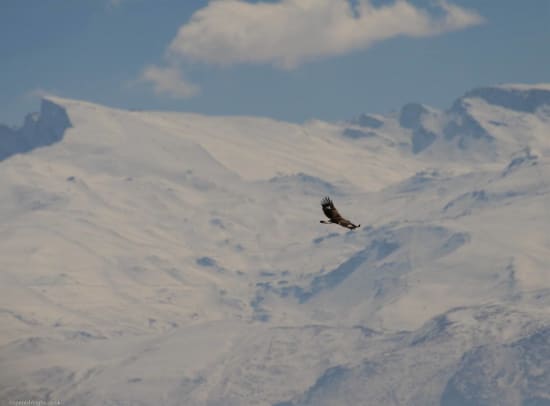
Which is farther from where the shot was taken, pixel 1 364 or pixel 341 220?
pixel 1 364

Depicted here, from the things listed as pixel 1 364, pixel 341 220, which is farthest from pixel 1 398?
pixel 341 220

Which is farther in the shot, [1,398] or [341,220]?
[1,398]

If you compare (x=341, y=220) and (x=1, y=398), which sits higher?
(x=341, y=220)

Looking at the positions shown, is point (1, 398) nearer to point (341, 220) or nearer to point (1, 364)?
point (1, 364)

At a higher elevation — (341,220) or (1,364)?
(341,220)
